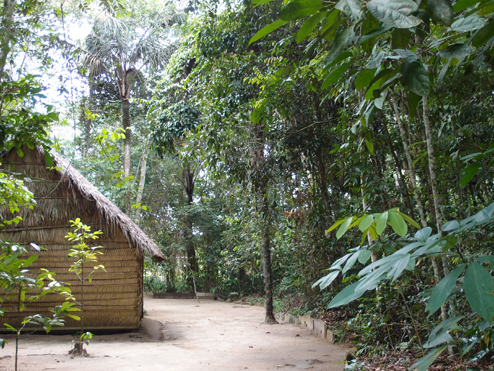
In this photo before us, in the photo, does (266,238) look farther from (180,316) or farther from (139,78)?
(139,78)

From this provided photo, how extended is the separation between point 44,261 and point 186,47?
4910mm

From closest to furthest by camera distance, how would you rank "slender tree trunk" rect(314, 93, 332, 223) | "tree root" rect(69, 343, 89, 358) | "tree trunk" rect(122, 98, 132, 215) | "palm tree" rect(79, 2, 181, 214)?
1. "tree root" rect(69, 343, 89, 358)
2. "slender tree trunk" rect(314, 93, 332, 223)
3. "palm tree" rect(79, 2, 181, 214)
4. "tree trunk" rect(122, 98, 132, 215)

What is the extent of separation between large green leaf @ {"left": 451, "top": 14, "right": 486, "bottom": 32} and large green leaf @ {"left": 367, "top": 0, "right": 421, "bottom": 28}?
196mm

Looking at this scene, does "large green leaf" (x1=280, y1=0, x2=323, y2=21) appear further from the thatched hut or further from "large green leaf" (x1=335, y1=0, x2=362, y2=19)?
the thatched hut

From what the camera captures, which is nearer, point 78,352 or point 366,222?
point 366,222

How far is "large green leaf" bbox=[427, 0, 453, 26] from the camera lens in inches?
31.9

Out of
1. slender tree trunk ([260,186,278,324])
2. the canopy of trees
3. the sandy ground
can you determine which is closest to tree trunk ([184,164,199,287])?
the canopy of trees

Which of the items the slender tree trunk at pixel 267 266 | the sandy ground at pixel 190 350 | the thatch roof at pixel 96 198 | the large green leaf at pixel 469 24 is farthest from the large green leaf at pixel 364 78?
the thatch roof at pixel 96 198

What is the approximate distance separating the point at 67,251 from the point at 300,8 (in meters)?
6.66

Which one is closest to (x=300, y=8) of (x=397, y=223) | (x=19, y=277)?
(x=397, y=223)

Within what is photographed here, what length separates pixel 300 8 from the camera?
79 centimetres

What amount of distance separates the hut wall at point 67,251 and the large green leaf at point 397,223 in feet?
20.1

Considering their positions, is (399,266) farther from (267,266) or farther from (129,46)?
(129,46)

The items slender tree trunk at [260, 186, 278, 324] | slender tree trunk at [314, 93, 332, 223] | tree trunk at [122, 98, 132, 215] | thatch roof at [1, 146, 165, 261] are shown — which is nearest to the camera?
slender tree trunk at [314, 93, 332, 223]
